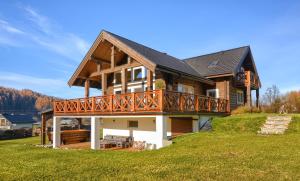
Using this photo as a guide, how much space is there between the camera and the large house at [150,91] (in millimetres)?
14438

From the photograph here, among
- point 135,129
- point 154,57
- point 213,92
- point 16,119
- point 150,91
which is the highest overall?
point 154,57

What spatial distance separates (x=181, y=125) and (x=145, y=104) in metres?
4.59

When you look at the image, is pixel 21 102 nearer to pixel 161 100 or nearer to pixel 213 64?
pixel 213 64

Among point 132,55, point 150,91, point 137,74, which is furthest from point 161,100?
point 137,74

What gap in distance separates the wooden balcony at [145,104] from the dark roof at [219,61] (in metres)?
2.74

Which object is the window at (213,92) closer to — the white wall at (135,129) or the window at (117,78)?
the white wall at (135,129)

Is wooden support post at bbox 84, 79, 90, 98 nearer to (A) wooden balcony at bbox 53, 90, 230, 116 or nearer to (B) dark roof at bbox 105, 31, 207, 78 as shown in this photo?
(A) wooden balcony at bbox 53, 90, 230, 116

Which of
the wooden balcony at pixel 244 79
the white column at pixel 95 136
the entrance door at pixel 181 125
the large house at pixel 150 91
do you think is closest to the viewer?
the large house at pixel 150 91

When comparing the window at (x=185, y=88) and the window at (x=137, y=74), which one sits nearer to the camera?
the window at (x=185, y=88)

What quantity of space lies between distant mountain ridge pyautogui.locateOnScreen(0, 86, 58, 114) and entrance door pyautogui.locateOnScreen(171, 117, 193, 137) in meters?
121

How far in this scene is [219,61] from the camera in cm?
2300

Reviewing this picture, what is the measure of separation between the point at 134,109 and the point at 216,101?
7074 millimetres

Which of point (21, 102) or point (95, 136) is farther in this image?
point (21, 102)

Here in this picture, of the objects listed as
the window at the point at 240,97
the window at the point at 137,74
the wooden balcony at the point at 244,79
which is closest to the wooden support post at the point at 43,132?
the window at the point at 137,74
